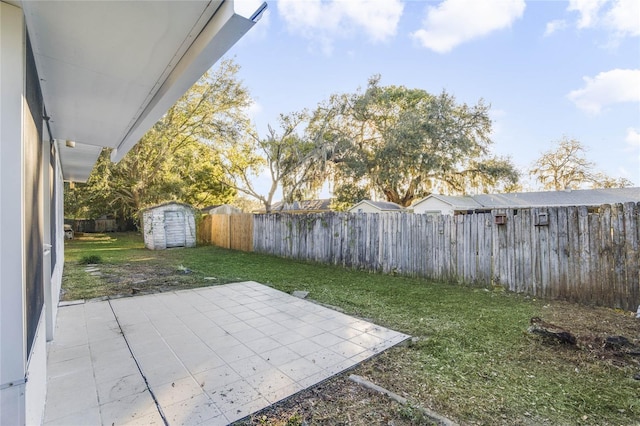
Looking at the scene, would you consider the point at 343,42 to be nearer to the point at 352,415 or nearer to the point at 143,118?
the point at 143,118

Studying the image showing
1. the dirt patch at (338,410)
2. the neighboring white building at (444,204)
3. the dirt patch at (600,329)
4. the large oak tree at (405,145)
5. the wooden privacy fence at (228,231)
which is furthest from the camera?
the large oak tree at (405,145)

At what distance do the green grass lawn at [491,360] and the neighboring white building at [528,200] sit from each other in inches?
388

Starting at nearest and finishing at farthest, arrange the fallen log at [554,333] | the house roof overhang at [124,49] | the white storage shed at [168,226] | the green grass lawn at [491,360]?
the house roof overhang at [124,49]
the green grass lawn at [491,360]
the fallen log at [554,333]
the white storage shed at [168,226]

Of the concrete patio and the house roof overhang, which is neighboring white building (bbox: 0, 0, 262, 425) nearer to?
the house roof overhang

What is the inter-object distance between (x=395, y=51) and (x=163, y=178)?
12419 millimetres

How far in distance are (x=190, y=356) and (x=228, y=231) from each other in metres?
9.77

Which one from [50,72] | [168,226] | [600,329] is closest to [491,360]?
[600,329]

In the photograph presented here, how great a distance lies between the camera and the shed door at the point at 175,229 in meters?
12.0

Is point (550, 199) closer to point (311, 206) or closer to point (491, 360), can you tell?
point (311, 206)

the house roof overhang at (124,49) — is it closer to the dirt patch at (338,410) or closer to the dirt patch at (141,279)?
the dirt patch at (338,410)

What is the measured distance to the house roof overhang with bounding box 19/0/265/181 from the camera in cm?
130

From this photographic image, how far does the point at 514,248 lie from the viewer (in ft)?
16.2

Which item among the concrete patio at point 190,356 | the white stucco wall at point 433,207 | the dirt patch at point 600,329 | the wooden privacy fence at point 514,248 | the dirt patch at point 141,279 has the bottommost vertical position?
the dirt patch at point 600,329

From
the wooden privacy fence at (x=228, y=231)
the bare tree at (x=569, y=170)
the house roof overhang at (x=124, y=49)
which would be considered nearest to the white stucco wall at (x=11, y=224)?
the house roof overhang at (x=124, y=49)
